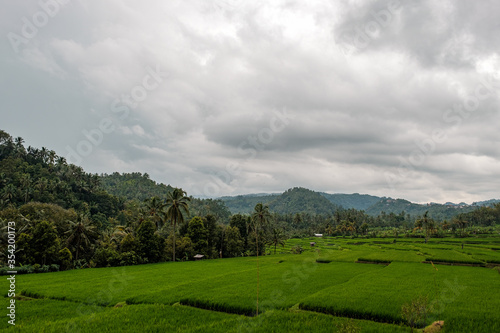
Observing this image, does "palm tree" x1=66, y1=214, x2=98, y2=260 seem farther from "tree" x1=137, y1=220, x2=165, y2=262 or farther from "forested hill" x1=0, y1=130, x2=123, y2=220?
"forested hill" x1=0, y1=130, x2=123, y2=220

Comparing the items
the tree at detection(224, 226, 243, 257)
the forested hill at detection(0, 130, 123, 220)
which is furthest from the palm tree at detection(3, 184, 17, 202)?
the tree at detection(224, 226, 243, 257)

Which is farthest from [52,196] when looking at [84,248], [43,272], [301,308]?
[301,308]

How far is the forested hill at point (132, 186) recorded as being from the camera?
509 feet

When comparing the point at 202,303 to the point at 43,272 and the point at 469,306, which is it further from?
the point at 43,272

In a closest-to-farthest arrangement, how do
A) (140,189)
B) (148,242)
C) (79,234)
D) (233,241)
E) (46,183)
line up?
(79,234), (148,242), (233,241), (46,183), (140,189)

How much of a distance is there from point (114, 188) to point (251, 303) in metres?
162

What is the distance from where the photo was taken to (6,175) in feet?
238

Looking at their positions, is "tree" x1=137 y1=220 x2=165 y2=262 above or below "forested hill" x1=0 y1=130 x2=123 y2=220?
below

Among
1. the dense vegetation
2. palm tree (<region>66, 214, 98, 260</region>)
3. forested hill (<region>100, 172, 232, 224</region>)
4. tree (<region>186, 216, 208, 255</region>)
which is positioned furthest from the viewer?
forested hill (<region>100, 172, 232, 224</region>)

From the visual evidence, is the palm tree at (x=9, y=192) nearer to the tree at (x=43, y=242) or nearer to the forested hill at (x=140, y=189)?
the tree at (x=43, y=242)

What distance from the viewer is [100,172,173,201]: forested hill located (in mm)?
155000

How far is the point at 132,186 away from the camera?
544ft

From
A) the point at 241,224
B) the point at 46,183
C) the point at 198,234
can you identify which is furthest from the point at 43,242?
the point at 46,183

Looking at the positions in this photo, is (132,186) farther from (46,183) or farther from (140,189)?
(46,183)
